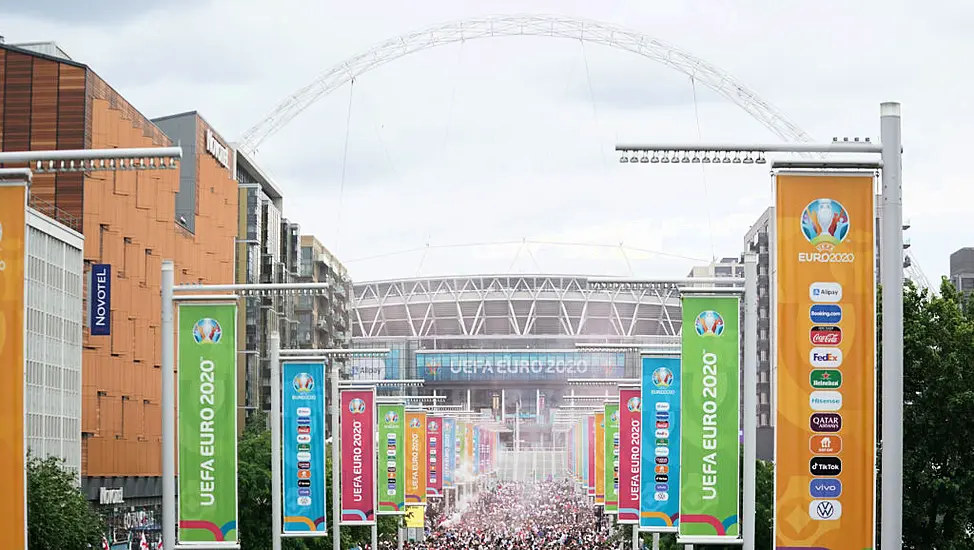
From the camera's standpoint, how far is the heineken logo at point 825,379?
24.6m

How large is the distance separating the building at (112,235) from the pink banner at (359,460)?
1892cm

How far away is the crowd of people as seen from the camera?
106000 mm

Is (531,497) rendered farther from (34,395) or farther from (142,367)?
(34,395)

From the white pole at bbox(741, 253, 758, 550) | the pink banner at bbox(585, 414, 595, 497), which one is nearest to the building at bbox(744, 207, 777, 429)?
the pink banner at bbox(585, 414, 595, 497)

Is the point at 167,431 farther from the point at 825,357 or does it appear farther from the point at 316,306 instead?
the point at 316,306

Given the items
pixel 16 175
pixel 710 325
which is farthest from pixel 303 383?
pixel 16 175

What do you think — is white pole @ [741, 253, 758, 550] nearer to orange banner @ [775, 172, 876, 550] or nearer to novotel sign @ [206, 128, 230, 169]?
orange banner @ [775, 172, 876, 550]

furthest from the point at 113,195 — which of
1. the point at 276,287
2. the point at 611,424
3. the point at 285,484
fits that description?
the point at 276,287

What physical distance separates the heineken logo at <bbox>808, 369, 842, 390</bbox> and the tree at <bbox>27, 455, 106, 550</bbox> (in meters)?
30.9

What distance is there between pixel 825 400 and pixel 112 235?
6255 cm

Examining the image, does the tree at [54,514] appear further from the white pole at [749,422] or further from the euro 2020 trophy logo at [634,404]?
the white pole at [749,422]

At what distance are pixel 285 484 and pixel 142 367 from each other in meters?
40.1

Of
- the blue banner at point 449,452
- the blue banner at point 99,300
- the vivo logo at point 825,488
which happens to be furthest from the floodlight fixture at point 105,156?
the blue banner at point 449,452

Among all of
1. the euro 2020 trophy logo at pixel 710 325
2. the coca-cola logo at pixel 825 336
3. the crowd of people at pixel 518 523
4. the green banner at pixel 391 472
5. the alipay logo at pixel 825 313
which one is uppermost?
the euro 2020 trophy logo at pixel 710 325
